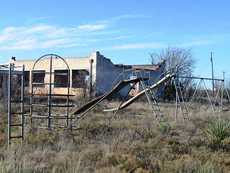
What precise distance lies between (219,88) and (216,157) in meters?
20.7

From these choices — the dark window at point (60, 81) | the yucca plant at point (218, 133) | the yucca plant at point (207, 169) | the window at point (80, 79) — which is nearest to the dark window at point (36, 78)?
the dark window at point (60, 81)

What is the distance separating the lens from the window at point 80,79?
156 feet

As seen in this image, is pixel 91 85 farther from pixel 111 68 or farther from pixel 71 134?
pixel 71 134

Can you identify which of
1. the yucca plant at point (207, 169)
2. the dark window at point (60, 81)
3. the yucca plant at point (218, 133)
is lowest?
the yucca plant at point (207, 169)

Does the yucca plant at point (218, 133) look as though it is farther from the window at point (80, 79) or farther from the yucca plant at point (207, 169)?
the window at point (80, 79)

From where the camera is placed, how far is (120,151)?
12.1 metres

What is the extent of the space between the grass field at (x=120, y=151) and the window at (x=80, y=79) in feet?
96.9

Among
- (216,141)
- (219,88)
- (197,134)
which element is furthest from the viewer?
(219,88)

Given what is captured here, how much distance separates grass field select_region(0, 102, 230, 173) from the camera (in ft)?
32.9

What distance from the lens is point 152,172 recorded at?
10125 mm

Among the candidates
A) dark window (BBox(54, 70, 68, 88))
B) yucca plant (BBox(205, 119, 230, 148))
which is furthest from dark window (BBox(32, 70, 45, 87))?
yucca plant (BBox(205, 119, 230, 148))

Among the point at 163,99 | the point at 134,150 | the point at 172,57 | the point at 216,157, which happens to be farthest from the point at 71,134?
the point at 172,57

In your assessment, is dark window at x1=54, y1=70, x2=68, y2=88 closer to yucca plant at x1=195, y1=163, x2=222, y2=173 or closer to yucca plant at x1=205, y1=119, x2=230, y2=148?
yucca plant at x1=205, y1=119, x2=230, y2=148

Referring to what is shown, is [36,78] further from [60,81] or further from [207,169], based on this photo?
[207,169]
